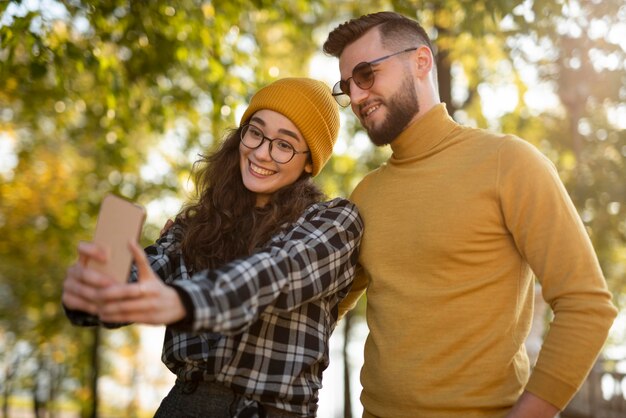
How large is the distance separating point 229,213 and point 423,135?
95 cm

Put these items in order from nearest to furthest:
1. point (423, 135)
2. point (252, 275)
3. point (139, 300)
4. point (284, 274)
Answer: point (139, 300) → point (252, 275) → point (284, 274) → point (423, 135)

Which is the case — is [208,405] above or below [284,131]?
below

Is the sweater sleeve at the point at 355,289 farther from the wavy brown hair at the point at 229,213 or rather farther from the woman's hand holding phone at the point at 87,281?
the woman's hand holding phone at the point at 87,281

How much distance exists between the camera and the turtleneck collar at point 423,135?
11.0 ft

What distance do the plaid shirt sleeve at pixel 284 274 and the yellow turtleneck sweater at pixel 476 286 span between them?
0.57 feet

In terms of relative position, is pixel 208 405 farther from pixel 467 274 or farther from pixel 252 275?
pixel 467 274

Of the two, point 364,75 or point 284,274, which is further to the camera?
point 364,75

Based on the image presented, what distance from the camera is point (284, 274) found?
8.85 feet

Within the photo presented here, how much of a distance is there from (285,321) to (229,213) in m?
0.69

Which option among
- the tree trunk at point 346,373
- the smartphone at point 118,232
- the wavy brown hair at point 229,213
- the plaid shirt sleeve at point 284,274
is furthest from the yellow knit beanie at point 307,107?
the tree trunk at point 346,373

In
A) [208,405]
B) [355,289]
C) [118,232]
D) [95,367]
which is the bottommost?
[95,367]

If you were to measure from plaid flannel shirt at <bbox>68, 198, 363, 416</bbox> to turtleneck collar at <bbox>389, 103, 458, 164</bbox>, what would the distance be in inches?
15.7

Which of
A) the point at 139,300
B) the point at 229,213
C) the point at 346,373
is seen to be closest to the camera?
the point at 139,300

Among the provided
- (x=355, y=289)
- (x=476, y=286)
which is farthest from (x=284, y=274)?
(x=355, y=289)
